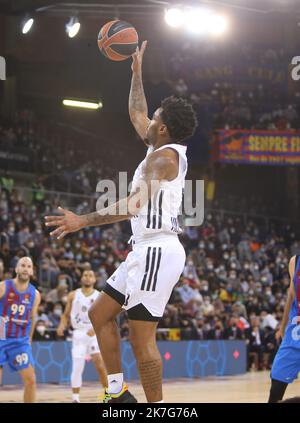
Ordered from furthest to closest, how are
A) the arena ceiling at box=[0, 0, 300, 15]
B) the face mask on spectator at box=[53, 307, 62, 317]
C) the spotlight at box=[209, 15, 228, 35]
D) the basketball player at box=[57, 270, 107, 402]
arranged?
the spotlight at box=[209, 15, 228, 35] → the arena ceiling at box=[0, 0, 300, 15] → the face mask on spectator at box=[53, 307, 62, 317] → the basketball player at box=[57, 270, 107, 402]

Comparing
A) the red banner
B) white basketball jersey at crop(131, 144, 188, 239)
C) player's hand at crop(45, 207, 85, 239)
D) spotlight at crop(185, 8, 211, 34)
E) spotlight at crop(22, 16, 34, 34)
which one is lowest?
player's hand at crop(45, 207, 85, 239)

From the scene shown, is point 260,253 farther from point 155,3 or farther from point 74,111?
point 155,3

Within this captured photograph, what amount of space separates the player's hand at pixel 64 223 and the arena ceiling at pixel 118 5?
12213mm

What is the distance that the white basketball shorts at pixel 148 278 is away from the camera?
17.8ft

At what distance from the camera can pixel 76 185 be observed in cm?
2253

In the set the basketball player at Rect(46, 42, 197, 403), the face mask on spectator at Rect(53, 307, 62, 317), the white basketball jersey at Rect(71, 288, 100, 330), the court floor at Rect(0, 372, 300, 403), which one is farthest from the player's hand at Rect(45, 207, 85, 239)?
the face mask on spectator at Rect(53, 307, 62, 317)

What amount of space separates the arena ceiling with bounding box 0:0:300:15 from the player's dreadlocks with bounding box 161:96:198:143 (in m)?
11.2

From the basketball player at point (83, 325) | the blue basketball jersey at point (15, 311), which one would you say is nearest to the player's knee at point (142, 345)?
the blue basketball jersey at point (15, 311)

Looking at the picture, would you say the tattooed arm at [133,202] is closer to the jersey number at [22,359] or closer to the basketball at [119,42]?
the basketball at [119,42]

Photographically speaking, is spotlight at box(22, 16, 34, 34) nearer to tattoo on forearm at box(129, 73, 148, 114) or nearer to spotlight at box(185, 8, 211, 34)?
spotlight at box(185, 8, 211, 34)

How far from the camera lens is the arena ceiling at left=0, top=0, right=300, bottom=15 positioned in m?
16.9

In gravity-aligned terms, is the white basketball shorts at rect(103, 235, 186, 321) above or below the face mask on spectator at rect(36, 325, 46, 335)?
Result: above

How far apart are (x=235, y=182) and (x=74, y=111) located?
8349mm
